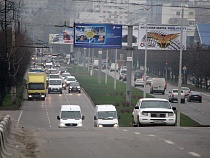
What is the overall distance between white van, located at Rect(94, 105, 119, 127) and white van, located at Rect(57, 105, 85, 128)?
171 centimetres

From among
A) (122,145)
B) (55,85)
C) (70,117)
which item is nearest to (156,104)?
(70,117)

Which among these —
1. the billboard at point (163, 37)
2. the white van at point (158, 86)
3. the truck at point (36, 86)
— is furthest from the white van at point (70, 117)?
the white van at point (158, 86)

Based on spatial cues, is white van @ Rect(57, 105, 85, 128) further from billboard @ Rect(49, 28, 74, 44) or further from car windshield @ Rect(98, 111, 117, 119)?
billboard @ Rect(49, 28, 74, 44)

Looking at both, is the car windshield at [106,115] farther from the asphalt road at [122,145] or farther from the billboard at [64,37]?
the billboard at [64,37]

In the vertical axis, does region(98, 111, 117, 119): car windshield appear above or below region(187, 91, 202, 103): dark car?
above

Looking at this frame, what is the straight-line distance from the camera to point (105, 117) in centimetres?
4166

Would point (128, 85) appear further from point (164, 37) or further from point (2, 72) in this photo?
point (2, 72)

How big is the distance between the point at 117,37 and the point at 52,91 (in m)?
27.1

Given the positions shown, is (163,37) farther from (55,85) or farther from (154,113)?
(154,113)

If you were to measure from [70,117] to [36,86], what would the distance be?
1295 inches

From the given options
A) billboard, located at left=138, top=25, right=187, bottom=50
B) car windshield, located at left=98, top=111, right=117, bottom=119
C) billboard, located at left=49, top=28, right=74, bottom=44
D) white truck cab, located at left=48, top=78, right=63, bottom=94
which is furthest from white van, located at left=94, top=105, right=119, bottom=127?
billboard, located at left=49, top=28, right=74, bottom=44

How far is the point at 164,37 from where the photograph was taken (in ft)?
222

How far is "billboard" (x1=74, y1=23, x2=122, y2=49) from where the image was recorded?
6362cm

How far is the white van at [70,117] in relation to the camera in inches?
1687
